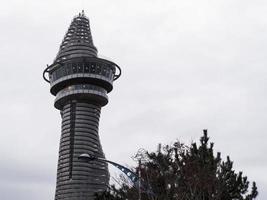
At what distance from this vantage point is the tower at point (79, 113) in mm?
150875

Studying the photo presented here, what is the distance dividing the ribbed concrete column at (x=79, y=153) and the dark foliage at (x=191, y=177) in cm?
12023

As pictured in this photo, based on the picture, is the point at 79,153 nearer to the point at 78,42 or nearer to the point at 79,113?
the point at 79,113

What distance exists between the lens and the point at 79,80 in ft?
506

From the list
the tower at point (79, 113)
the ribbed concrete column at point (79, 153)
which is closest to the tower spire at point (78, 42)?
the tower at point (79, 113)

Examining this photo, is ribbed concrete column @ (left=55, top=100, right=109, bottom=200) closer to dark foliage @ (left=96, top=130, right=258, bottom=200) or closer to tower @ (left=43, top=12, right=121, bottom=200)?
tower @ (left=43, top=12, right=121, bottom=200)

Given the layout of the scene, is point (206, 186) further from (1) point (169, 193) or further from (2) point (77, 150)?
(2) point (77, 150)

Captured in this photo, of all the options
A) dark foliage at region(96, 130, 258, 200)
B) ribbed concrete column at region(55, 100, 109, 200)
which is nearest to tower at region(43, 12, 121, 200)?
ribbed concrete column at region(55, 100, 109, 200)

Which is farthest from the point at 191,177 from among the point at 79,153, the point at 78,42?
the point at 78,42

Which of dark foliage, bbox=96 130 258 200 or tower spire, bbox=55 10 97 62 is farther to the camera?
tower spire, bbox=55 10 97 62

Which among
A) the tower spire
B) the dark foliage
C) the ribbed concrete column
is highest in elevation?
the tower spire

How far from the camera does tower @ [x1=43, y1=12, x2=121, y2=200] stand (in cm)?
15088

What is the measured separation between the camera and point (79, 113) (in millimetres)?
157750

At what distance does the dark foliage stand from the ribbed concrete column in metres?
120

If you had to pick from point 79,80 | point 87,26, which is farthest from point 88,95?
point 87,26
